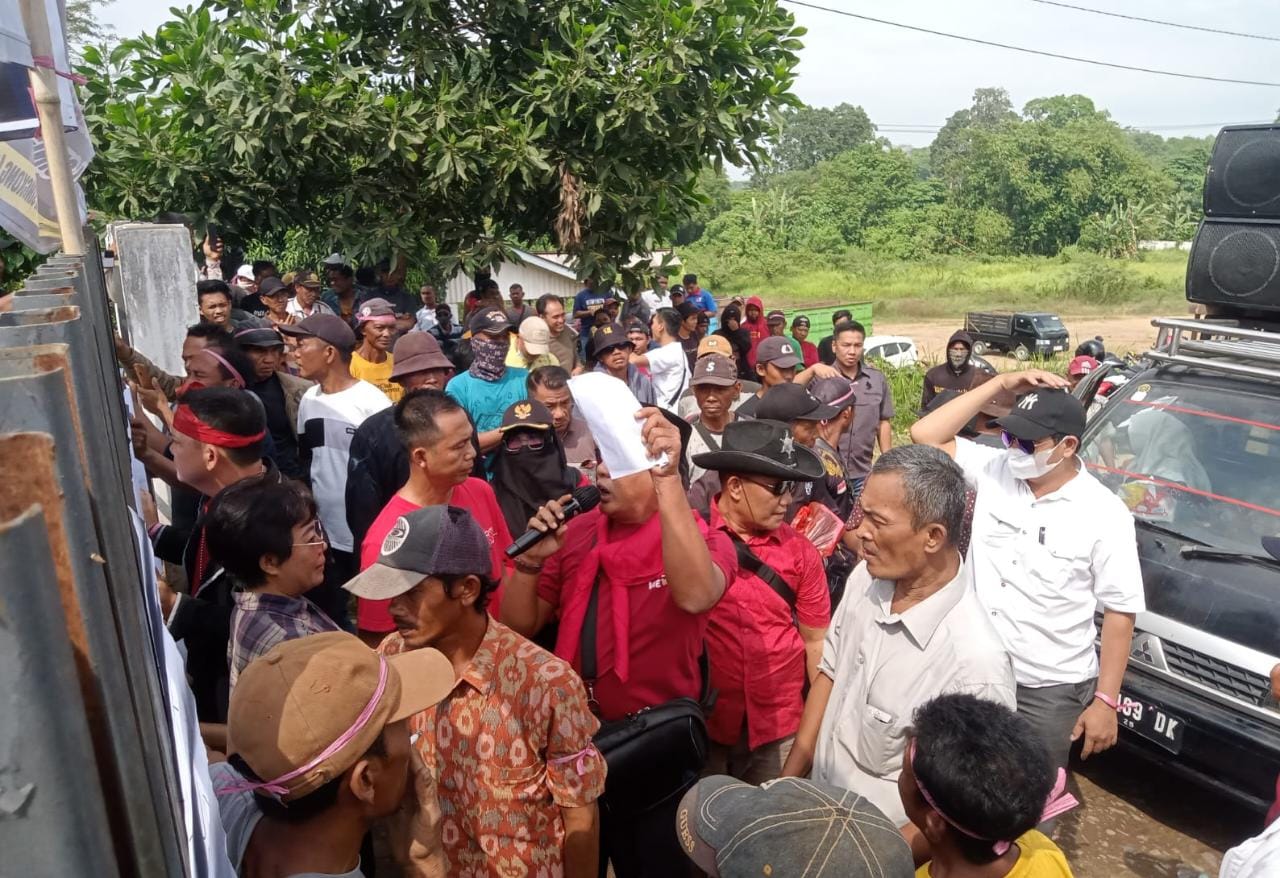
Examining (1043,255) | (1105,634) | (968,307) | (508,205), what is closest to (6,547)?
(1105,634)

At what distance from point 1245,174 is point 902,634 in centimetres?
456

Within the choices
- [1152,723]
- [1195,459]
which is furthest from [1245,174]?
[1152,723]

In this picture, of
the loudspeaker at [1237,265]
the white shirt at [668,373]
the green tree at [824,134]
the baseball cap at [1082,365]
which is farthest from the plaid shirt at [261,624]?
the green tree at [824,134]

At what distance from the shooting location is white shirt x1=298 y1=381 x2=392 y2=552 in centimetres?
454

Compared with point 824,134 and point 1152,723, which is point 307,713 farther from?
point 824,134

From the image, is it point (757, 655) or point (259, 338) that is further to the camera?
point (259, 338)

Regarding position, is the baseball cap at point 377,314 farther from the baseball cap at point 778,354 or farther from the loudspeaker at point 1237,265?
the loudspeaker at point 1237,265

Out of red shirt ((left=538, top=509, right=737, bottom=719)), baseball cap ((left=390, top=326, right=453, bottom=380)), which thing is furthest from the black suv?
baseball cap ((left=390, top=326, right=453, bottom=380))

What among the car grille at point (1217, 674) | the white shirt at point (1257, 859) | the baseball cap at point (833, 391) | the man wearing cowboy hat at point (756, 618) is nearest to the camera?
Result: the white shirt at point (1257, 859)

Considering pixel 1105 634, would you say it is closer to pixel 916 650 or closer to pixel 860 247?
pixel 916 650

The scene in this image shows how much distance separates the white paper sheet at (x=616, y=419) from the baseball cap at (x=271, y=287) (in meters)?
7.58

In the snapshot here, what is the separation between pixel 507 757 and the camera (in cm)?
218

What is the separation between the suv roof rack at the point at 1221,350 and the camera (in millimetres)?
4473

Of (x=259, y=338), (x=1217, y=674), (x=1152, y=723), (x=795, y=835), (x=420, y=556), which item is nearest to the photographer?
(x=795, y=835)
